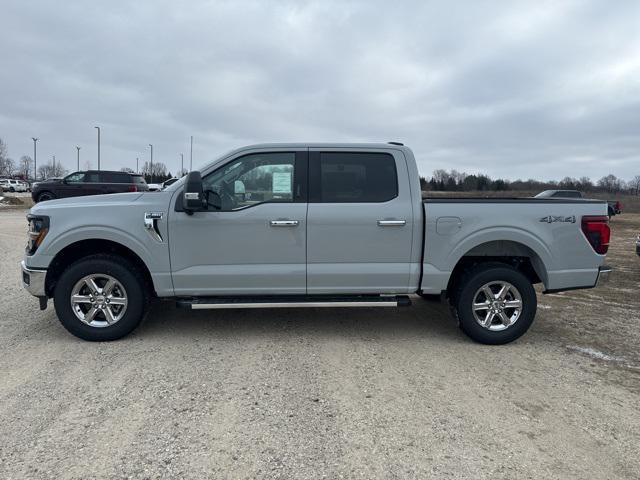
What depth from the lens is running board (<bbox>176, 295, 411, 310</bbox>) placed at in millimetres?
4785

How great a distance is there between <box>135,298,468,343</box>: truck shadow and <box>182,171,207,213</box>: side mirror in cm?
146

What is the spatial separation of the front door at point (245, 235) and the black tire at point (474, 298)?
171 centimetres

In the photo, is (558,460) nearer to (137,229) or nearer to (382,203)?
(382,203)


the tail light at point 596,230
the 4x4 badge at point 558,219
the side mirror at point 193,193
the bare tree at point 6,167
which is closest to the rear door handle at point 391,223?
the 4x4 badge at point 558,219

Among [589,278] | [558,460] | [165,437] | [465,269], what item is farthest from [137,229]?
[589,278]

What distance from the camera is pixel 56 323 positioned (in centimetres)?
551

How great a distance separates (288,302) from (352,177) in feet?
4.81

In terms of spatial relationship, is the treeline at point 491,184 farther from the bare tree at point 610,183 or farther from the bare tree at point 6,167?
the bare tree at point 6,167

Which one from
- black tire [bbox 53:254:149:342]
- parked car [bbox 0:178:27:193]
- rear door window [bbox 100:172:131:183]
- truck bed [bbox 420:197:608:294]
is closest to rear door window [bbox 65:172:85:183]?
rear door window [bbox 100:172:131:183]

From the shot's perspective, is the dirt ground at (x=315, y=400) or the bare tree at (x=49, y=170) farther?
the bare tree at (x=49, y=170)

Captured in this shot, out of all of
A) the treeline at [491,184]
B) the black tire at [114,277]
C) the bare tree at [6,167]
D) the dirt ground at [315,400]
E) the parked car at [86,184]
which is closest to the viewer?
the dirt ground at [315,400]

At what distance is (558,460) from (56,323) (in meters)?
5.25

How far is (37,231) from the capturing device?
482 centimetres

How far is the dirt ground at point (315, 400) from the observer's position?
9.27 feet
